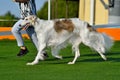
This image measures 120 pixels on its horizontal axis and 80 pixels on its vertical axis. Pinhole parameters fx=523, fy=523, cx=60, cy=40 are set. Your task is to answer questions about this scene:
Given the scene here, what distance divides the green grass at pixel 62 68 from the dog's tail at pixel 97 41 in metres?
0.30

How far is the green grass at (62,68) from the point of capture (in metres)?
8.85

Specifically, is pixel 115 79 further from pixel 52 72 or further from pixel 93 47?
pixel 93 47

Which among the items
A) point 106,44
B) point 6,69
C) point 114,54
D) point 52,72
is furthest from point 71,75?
point 114,54

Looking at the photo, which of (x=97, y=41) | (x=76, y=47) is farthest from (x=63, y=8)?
(x=97, y=41)

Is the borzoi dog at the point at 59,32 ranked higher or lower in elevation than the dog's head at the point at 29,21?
lower

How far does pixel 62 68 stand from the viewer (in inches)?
389

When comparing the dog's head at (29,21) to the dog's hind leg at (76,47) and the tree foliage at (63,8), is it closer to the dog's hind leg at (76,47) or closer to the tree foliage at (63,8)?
the dog's hind leg at (76,47)

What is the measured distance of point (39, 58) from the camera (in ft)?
34.4

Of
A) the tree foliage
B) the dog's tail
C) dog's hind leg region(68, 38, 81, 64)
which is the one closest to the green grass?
dog's hind leg region(68, 38, 81, 64)

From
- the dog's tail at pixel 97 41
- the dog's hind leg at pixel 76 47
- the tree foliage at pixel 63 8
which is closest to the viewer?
the dog's tail at pixel 97 41

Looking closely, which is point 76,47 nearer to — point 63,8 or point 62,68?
point 62,68

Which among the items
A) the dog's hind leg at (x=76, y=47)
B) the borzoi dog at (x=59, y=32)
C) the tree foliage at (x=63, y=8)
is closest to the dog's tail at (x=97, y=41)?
the borzoi dog at (x=59, y=32)

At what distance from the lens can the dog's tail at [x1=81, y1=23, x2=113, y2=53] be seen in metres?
10.6

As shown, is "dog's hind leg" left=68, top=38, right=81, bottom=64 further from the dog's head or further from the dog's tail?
the dog's head
